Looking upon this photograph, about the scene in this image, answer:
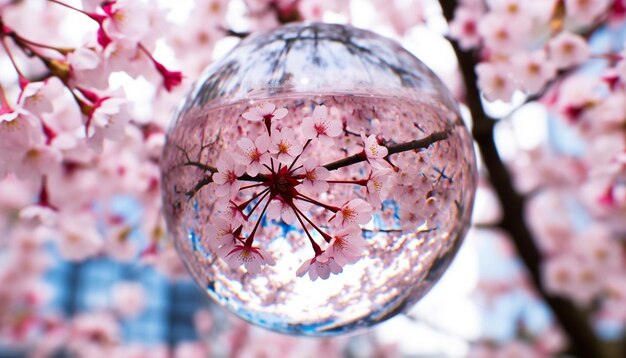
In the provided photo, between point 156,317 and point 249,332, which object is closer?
point 249,332

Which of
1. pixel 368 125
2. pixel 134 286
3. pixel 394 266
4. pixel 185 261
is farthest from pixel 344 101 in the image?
pixel 134 286

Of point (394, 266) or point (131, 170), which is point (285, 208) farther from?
point (131, 170)

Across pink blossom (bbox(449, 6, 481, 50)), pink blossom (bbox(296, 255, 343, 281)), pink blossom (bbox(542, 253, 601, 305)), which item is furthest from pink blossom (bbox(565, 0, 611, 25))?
pink blossom (bbox(542, 253, 601, 305))

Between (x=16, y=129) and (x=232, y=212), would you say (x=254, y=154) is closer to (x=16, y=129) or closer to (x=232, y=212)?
(x=232, y=212)

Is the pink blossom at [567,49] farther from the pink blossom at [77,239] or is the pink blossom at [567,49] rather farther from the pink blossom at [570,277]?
the pink blossom at [570,277]

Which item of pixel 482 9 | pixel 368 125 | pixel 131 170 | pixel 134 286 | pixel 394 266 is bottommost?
pixel 394 266

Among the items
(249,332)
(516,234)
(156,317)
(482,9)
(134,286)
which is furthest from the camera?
(156,317)

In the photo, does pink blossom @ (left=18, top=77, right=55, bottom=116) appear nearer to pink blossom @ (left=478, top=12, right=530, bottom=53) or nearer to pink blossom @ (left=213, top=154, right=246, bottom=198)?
pink blossom @ (left=213, top=154, right=246, bottom=198)
